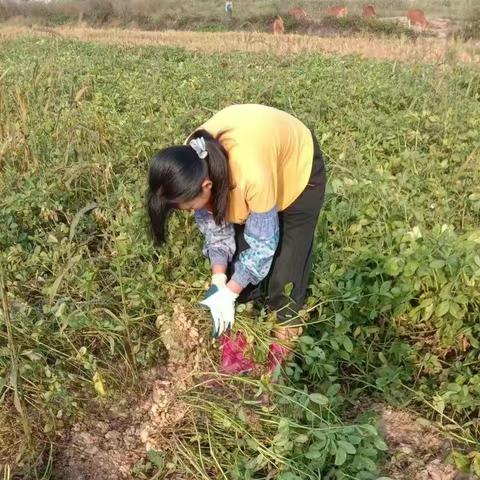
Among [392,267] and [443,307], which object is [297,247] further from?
[443,307]

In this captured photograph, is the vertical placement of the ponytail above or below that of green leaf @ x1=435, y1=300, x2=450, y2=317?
above

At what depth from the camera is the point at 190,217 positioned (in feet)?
7.93

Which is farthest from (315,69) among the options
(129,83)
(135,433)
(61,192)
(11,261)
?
(135,433)

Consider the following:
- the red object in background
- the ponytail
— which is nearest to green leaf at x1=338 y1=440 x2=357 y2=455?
the red object in background

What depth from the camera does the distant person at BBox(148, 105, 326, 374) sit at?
1.70 meters

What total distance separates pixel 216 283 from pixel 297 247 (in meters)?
0.37

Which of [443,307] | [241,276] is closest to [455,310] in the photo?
[443,307]

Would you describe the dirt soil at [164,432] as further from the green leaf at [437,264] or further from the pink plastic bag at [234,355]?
the green leaf at [437,264]

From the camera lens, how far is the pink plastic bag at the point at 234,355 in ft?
5.86

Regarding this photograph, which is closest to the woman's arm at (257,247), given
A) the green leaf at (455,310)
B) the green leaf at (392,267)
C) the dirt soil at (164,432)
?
the dirt soil at (164,432)

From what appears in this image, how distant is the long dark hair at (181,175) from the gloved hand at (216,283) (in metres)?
0.34

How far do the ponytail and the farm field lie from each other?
Answer: 35cm

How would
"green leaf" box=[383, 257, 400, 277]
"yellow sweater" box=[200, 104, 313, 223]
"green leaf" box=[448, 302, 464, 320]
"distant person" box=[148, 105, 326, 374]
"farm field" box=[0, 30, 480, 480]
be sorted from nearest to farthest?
"farm field" box=[0, 30, 480, 480], "distant person" box=[148, 105, 326, 374], "yellow sweater" box=[200, 104, 313, 223], "green leaf" box=[448, 302, 464, 320], "green leaf" box=[383, 257, 400, 277]

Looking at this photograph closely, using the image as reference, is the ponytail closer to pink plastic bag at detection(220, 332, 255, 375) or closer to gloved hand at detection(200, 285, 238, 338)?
gloved hand at detection(200, 285, 238, 338)
